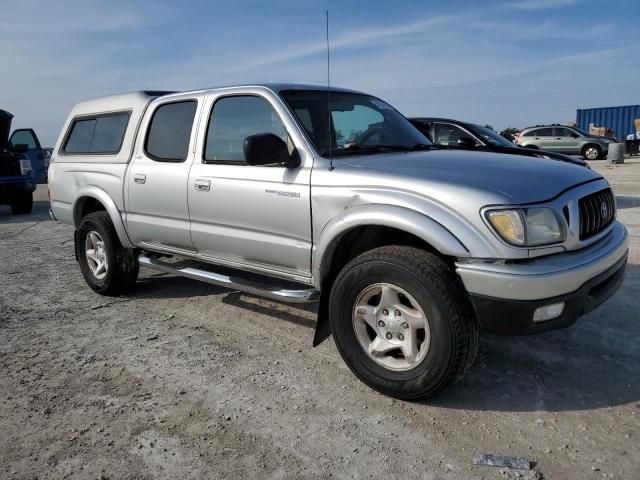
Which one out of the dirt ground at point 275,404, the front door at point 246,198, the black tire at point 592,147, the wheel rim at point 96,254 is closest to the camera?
the dirt ground at point 275,404

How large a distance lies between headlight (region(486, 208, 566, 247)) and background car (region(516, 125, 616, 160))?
21251 mm

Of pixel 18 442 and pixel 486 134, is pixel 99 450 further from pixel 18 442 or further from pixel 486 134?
pixel 486 134

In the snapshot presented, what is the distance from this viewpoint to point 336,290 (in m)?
3.12

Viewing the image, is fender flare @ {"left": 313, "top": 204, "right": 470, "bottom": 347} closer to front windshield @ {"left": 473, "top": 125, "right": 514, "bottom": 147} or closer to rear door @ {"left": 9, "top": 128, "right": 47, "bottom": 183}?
front windshield @ {"left": 473, "top": 125, "right": 514, "bottom": 147}

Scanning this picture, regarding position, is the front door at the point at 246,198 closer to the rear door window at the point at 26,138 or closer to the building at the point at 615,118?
the rear door window at the point at 26,138

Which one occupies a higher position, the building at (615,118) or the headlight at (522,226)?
the building at (615,118)

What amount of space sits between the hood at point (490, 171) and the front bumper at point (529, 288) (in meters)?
0.34

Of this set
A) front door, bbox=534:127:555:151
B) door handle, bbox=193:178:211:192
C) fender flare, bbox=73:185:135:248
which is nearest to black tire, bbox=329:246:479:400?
door handle, bbox=193:178:211:192

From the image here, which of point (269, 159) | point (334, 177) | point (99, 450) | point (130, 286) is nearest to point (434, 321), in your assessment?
point (334, 177)

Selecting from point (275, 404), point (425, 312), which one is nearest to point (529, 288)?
point (425, 312)

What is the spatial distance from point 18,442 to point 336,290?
1.81 meters

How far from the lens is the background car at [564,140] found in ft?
73.3

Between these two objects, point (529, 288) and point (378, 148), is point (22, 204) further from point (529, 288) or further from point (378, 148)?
point (529, 288)

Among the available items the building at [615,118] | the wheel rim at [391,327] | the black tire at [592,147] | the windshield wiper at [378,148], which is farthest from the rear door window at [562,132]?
the wheel rim at [391,327]
